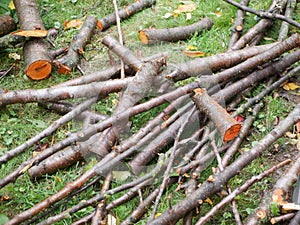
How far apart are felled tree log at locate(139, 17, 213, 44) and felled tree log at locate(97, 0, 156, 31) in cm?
67

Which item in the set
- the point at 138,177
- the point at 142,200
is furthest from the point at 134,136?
the point at 142,200

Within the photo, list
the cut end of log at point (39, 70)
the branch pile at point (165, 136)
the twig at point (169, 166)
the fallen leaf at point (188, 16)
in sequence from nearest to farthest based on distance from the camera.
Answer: the twig at point (169, 166)
the branch pile at point (165, 136)
the cut end of log at point (39, 70)
the fallen leaf at point (188, 16)

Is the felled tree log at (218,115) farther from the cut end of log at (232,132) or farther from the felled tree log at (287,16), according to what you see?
the felled tree log at (287,16)

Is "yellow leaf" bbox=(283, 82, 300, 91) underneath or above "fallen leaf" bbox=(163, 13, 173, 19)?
underneath

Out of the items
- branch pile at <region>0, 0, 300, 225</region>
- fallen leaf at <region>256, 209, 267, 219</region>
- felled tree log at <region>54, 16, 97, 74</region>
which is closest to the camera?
fallen leaf at <region>256, 209, 267, 219</region>

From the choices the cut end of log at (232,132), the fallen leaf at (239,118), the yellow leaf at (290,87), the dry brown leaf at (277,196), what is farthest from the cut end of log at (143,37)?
the dry brown leaf at (277,196)

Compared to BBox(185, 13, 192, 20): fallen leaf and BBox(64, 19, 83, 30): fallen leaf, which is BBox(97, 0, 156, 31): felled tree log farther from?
BBox(185, 13, 192, 20): fallen leaf

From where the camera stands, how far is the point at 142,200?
3.59 meters

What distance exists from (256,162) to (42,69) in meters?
2.73

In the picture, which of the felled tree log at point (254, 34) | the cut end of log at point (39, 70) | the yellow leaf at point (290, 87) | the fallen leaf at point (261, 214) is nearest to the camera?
the fallen leaf at point (261, 214)

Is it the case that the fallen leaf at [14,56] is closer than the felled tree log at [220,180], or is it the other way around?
the felled tree log at [220,180]

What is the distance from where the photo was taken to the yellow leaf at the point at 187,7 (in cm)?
572

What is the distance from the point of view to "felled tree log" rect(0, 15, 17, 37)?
5609 millimetres

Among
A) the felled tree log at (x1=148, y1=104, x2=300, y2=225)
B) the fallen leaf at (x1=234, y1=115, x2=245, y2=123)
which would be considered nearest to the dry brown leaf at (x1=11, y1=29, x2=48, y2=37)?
the fallen leaf at (x1=234, y1=115, x2=245, y2=123)
